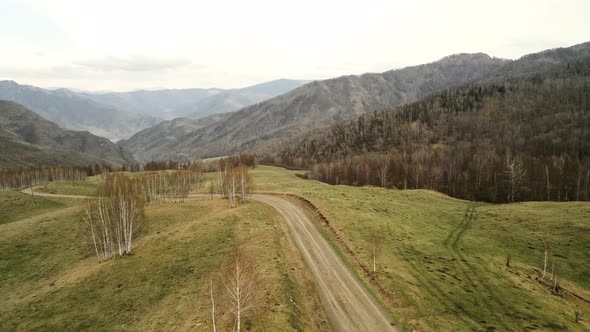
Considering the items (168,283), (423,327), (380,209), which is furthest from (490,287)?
(168,283)

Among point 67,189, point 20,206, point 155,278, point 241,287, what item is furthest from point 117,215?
point 67,189

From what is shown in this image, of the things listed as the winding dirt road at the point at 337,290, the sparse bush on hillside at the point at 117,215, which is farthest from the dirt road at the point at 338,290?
the sparse bush on hillside at the point at 117,215

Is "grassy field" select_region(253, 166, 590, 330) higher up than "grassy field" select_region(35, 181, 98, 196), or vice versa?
"grassy field" select_region(35, 181, 98, 196)

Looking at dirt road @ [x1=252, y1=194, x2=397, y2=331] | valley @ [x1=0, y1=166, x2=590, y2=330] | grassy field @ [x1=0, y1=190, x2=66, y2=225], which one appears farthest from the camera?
grassy field @ [x1=0, y1=190, x2=66, y2=225]

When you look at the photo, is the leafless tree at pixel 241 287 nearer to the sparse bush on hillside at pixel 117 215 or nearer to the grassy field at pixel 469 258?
the grassy field at pixel 469 258

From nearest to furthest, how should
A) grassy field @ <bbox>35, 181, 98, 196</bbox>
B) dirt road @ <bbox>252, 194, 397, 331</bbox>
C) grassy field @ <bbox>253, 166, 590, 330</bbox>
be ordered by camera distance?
dirt road @ <bbox>252, 194, 397, 331</bbox>, grassy field @ <bbox>253, 166, 590, 330</bbox>, grassy field @ <bbox>35, 181, 98, 196</bbox>

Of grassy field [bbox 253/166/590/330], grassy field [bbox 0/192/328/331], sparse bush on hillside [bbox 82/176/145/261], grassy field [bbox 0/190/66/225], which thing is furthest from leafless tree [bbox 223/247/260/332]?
grassy field [bbox 0/190/66/225]

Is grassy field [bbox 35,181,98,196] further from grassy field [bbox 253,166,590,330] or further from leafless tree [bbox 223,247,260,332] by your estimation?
leafless tree [bbox 223,247,260,332]

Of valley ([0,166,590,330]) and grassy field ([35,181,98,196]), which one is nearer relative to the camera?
valley ([0,166,590,330])
